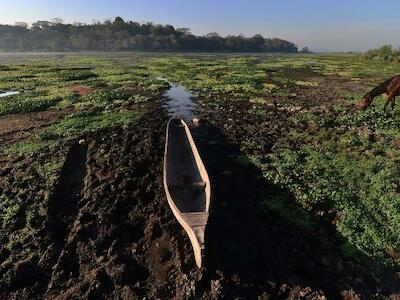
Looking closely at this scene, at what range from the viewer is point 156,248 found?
400 inches

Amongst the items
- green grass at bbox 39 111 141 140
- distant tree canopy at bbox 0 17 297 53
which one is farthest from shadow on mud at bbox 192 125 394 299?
distant tree canopy at bbox 0 17 297 53

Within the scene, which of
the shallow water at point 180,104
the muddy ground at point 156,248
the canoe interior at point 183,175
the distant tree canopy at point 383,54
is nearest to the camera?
the muddy ground at point 156,248

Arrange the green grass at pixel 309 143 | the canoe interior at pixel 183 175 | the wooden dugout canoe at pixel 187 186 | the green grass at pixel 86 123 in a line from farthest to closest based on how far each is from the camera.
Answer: the green grass at pixel 86 123
the canoe interior at pixel 183 175
the green grass at pixel 309 143
the wooden dugout canoe at pixel 187 186

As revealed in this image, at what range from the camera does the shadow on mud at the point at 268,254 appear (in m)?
8.90

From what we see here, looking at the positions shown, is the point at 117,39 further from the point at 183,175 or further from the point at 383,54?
the point at 183,175

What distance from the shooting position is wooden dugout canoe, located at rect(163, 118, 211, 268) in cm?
948

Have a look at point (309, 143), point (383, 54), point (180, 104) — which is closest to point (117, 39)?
point (383, 54)

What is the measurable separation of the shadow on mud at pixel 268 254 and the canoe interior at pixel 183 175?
24.8 inches

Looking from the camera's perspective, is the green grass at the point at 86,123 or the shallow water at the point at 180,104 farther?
the shallow water at the point at 180,104

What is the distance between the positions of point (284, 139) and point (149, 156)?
20.8 feet

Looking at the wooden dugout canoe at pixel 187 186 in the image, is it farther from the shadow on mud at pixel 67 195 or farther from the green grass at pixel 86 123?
the green grass at pixel 86 123

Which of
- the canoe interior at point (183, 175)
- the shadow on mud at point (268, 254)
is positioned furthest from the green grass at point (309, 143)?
the canoe interior at point (183, 175)

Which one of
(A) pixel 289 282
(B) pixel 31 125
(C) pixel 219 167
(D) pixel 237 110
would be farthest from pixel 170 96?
(A) pixel 289 282

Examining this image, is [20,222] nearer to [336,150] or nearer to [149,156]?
[149,156]
